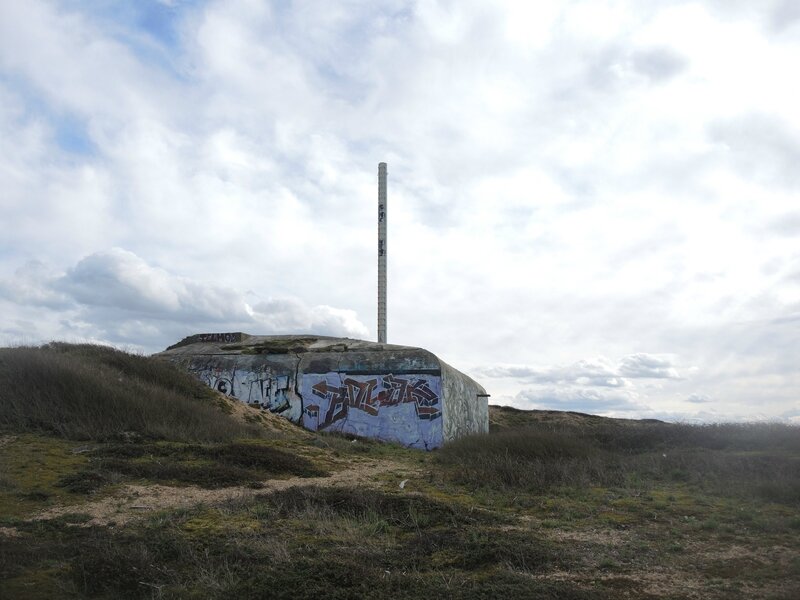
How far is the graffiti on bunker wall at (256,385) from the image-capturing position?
18339 mm

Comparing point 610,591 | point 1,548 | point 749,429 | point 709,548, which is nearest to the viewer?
point 610,591

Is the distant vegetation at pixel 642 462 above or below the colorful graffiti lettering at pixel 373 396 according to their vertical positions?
below

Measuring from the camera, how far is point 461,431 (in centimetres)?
1973

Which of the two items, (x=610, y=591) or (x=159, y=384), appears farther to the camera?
(x=159, y=384)

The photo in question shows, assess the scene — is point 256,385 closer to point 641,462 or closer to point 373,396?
point 373,396

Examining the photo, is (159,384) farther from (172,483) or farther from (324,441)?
(172,483)

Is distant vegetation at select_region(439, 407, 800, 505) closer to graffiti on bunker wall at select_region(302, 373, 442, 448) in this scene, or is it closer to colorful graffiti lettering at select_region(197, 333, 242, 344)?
graffiti on bunker wall at select_region(302, 373, 442, 448)

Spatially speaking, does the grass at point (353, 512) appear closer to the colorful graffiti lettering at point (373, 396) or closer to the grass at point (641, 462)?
the grass at point (641, 462)

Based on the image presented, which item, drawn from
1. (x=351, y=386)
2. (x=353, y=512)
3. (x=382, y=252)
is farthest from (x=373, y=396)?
(x=353, y=512)

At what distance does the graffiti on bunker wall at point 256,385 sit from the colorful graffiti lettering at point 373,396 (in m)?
0.77

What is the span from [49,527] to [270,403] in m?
12.5

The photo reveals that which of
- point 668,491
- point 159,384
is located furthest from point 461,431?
point 668,491

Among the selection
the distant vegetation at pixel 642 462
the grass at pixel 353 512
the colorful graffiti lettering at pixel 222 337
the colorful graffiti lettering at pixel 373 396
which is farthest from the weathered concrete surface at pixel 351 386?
the distant vegetation at pixel 642 462

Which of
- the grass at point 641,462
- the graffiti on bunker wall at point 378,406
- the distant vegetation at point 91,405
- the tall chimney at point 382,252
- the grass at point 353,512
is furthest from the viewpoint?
the tall chimney at point 382,252
